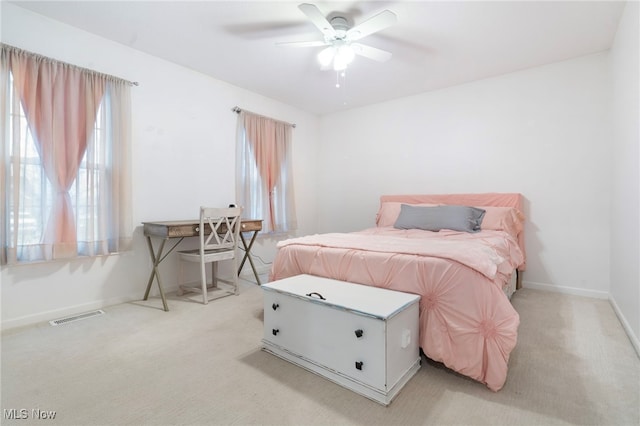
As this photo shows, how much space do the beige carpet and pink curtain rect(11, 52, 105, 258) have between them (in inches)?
30.8

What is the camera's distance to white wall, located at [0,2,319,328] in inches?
93.4

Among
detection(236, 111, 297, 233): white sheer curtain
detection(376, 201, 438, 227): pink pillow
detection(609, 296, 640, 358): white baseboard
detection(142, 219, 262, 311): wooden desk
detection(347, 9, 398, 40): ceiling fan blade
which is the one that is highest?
detection(347, 9, 398, 40): ceiling fan blade

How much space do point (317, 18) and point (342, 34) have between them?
0.38 metres

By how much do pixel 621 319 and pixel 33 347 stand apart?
13.6 feet

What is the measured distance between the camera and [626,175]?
7.39 ft

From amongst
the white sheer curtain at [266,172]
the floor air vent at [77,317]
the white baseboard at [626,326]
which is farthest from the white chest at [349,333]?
the white sheer curtain at [266,172]

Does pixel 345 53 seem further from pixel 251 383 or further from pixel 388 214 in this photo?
pixel 251 383

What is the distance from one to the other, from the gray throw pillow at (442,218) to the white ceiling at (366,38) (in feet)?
5.05

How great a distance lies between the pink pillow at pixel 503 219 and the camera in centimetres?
309

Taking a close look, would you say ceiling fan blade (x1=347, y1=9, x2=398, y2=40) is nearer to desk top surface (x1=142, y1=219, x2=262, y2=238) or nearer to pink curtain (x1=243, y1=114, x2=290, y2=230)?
Result: pink curtain (x1=243, y1=114, x2=290, y2=230)

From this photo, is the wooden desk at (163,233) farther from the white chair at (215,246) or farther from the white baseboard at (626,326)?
the white baseboard at (626,326)

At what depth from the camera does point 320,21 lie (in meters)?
2.17

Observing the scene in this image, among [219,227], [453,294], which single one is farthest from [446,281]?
[219,227]

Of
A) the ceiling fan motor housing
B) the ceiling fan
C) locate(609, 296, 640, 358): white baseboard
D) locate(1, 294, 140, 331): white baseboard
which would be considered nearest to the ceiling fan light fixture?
the ceiling fan
